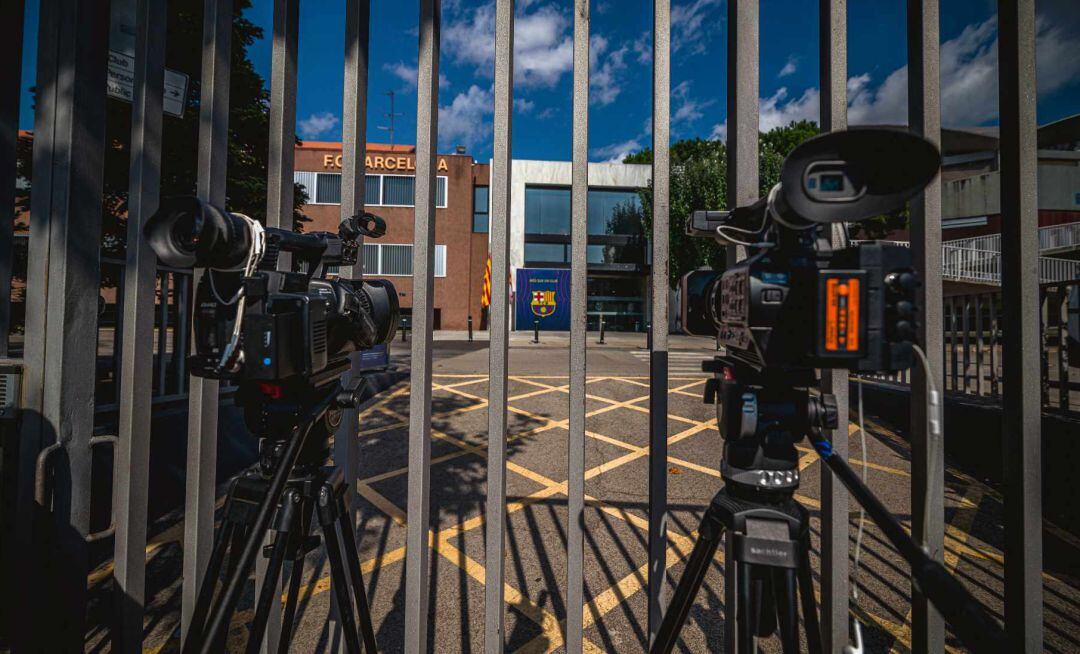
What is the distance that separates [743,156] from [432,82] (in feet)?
3.48

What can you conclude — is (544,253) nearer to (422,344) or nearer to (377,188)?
(377,188)

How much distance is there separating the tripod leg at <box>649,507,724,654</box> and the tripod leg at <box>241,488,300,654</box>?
966mm

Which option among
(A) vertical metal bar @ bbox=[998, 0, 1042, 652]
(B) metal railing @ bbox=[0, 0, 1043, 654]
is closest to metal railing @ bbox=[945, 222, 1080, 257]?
(A) vertical metal bar @ bbox=[998, 0, 1042, 652]

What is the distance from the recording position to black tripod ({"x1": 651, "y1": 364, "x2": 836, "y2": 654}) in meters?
0.96

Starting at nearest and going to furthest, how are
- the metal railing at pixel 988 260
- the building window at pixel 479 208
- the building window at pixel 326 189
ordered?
the metal railing at pixel 988 260, the building window at pixel 326 189, the building window at pixel 479 208

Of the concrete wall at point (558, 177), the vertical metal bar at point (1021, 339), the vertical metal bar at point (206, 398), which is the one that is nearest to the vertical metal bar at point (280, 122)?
the vertical metal bar at point (206, 398)

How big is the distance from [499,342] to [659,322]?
520mm

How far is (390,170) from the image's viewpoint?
2183cm

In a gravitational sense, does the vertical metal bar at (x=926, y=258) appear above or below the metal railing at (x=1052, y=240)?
below

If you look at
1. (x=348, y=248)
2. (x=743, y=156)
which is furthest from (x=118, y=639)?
(x=743, y=156)

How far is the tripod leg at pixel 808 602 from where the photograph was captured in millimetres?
970

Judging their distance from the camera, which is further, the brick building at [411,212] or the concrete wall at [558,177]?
the concrete wall at [558,177]

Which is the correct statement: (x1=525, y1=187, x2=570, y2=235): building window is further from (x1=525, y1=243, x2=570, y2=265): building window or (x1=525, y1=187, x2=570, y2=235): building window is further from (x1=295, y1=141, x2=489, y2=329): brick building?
(x1=295, y1=141, x2=489, y2=329): brick building

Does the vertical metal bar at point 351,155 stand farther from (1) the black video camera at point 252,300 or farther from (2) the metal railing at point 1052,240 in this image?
(2) the metal railing at point 1052,240
